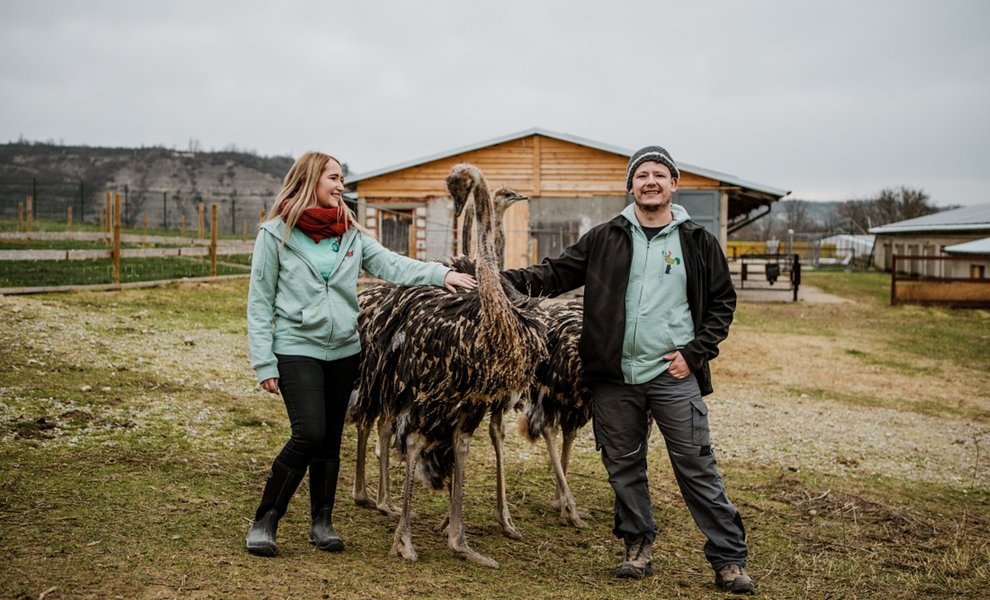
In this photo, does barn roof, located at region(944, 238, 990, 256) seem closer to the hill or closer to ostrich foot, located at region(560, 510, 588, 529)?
ostrich foot, located at region(560, 510, 588, 529)

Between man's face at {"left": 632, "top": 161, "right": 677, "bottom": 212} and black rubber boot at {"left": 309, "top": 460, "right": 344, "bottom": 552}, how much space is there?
7.55 ft

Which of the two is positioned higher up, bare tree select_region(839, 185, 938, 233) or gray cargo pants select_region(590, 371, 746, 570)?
bare tree select_region(839, 185, 938, 233)

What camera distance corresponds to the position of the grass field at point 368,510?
4.59 m

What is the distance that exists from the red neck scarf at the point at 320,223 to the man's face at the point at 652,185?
5.59 feet

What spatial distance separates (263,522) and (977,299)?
24.5m

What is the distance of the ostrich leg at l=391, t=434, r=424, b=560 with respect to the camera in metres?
5.11

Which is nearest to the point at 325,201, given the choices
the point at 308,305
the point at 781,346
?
the point at 308,305

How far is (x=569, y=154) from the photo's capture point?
78.9ft

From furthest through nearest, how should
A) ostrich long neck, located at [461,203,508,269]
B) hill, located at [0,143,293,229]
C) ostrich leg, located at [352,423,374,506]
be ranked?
hill, located at [0,143,293,229], ostrich leg, located at [352,423,374,506], ostrich long neck, located at [461,203,508,269]

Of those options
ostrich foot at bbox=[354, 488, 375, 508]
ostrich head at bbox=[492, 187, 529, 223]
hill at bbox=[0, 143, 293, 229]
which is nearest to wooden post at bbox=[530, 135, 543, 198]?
ostrich head at bbox=[492, 187, 529, 223]

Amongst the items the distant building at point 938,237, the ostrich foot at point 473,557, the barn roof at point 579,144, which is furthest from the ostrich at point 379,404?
the distant building at point 938,237

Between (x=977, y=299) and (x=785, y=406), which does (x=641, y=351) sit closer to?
(x=785, y=406)

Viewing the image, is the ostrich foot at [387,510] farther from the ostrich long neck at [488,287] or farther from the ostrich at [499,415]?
the ostrich long neck at [488,287]

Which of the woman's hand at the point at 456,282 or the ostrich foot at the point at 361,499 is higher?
the woman's hand at the point at 456,282
